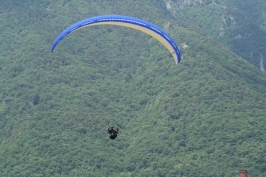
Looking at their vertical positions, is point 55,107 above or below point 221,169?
above

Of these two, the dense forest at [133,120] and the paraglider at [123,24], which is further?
the dense forest at [133,120]

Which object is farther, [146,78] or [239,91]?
[146,78]

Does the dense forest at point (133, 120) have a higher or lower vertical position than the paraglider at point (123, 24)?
higher

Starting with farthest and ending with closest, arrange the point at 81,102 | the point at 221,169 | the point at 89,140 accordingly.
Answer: the point at 81,102 → the point at 89,140 → the point at 221,169

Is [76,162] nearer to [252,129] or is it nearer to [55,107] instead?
[55,107]

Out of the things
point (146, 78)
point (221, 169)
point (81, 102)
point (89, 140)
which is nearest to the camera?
point (221, 169)

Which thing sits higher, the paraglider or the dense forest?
the dense forest

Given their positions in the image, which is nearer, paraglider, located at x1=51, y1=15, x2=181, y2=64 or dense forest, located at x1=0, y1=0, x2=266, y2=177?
paraglider, located at x1=51, y1=15, x2=181, y2=64

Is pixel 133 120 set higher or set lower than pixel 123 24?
higher

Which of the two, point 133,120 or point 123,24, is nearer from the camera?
point 123,24

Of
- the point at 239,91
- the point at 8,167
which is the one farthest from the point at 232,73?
the point at 8,167

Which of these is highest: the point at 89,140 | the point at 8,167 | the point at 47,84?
the point at 47,84
